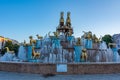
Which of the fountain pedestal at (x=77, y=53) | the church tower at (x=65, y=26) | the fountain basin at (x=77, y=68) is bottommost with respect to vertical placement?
the fountain basin at (x=77, y=68)

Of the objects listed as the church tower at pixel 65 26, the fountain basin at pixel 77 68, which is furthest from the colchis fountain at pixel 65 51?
the fountain basin at pixel 77 68

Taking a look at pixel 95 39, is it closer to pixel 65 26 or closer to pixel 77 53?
pixel 65 26

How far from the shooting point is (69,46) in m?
23.2

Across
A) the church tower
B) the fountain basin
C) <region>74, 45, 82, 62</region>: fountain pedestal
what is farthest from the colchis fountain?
the fountain basin

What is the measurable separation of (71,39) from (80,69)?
36.1 ft

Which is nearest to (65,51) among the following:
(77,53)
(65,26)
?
(77,53)

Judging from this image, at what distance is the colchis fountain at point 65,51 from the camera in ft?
67.5

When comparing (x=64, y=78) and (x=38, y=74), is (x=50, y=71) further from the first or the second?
(x=64, y=78)

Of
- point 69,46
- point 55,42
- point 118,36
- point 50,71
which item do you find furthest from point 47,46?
point 118,36

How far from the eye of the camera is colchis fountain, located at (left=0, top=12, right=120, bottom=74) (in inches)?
Result: 810

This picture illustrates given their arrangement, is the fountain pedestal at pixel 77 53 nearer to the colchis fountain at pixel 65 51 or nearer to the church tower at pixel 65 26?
the colchis fountain at pixel 65 51

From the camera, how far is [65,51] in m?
22.0

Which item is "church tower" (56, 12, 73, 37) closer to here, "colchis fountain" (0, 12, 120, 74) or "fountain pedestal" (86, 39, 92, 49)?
"colchis fountain" (0, 12, 120, 74)

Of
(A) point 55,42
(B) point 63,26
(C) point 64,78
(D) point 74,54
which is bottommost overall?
(C) point 64,78
